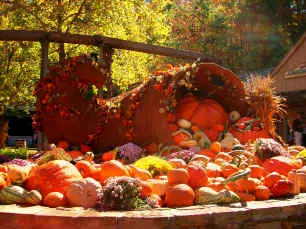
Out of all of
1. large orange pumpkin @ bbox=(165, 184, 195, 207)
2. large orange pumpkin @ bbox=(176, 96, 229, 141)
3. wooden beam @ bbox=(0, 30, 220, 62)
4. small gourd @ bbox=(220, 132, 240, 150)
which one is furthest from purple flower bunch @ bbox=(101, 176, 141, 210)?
wooden beam @ bbox=(0, 30, 220, 62)

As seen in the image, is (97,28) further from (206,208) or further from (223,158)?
(206,208)

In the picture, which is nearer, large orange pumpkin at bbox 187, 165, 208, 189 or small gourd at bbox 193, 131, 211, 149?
large orange pumpkin at bbox 187, 165, 208, 189

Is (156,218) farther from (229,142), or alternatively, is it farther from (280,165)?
(229,142)

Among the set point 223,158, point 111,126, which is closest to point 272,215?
point 223,158

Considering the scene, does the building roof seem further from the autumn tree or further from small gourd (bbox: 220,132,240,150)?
small gourd (bbox: 220,132,240,150)

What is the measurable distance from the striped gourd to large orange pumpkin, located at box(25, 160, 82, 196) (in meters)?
0.23

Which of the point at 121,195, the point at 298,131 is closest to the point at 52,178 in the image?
the point at 121,195

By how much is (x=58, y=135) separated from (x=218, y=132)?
257 centimetres

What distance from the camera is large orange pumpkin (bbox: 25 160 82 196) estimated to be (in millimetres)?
3473

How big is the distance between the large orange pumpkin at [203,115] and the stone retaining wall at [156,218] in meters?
3.54

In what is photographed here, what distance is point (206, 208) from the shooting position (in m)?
3.19

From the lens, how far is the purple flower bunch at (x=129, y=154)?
5902 millimetres

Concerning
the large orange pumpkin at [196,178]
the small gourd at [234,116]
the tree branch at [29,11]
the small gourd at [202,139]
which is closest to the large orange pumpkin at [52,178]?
the large orange pumpkin at [196,178]

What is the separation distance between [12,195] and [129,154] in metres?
2.82
